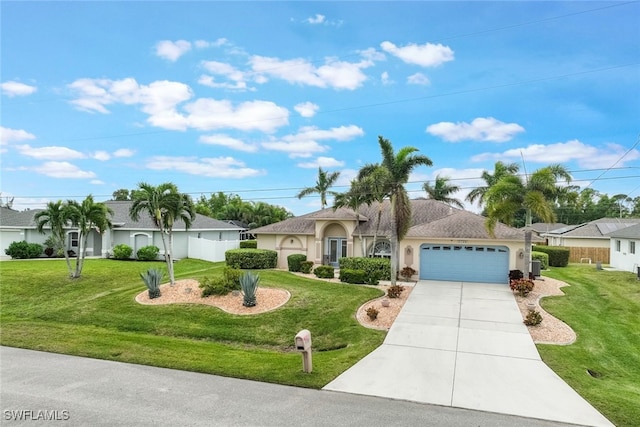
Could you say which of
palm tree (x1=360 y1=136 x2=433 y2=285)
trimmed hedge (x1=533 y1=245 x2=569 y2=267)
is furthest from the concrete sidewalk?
trimmed hedge (x1=533 y1=245 x2=569 y2=267)

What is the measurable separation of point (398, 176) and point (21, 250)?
1115 inches

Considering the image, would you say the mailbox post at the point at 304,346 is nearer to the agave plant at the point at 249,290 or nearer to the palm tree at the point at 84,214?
the agave plant at the point at 249,290

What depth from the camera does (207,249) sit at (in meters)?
30.2

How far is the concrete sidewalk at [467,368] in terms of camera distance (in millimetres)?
7707

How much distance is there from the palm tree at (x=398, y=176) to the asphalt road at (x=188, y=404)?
35.5ft

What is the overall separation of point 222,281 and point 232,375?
343 inches

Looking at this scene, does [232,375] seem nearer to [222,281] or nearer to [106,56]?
[222,281]

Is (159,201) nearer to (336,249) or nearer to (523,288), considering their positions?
(336,249)

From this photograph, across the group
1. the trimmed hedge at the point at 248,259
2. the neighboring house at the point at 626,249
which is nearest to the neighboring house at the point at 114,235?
the trimmed hedge at the point at 248,259

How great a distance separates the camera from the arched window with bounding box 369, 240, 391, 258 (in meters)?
24.1

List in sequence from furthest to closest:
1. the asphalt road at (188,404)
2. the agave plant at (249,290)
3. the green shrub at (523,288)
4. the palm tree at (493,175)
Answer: the palm tree at (493,175) < the green shrub at (523,288) < the agave plant at (249,290) < the asphalt road at (188,404)

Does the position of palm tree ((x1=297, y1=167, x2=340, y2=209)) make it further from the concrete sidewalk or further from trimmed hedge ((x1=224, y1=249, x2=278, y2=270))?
the concrete sidewalk

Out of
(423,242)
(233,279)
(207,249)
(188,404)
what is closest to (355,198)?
(423,242)

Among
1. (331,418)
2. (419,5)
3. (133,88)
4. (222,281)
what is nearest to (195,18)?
(133,88)
